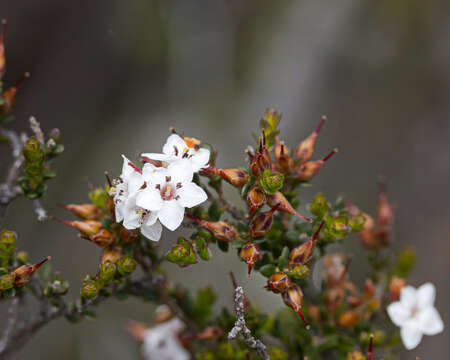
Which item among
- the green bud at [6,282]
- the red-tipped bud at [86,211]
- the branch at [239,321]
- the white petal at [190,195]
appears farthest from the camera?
the red-tipped bud at [86,211]

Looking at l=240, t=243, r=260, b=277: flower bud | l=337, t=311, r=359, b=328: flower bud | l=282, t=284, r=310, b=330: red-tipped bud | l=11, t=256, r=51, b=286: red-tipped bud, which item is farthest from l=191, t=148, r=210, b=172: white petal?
l=337, t=311, r=359, b=328: flower bud

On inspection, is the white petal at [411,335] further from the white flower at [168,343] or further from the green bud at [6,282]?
the green bud at [6,282]

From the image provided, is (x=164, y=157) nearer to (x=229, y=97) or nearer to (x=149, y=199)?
(x=149, y=199)

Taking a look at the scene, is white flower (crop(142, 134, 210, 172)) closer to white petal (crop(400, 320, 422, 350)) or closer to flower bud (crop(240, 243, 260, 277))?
flower bud (crop(240, 243, 260, 277))

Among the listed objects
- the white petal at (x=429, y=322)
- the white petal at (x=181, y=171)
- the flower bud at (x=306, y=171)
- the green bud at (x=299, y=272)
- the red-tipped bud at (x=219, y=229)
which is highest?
the white petal at (x=181, y=171)

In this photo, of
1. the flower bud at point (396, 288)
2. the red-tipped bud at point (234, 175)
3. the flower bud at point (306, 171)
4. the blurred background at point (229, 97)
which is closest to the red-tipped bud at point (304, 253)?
the flower bud at point (306, 171)

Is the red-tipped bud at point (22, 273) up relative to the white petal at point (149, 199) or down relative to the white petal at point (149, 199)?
down

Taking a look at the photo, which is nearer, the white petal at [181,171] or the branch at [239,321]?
the branch at [239,321]
